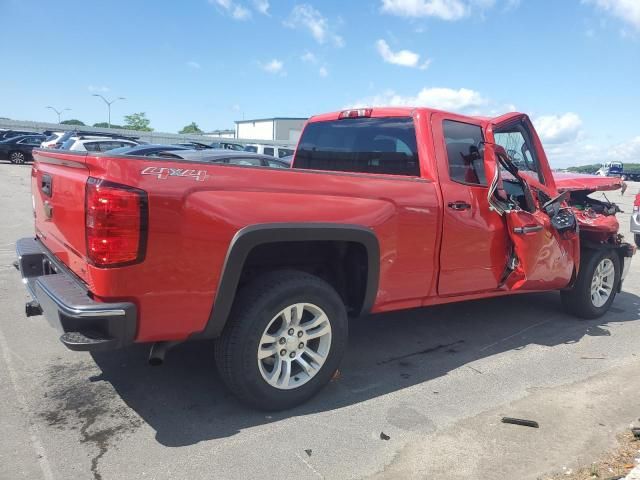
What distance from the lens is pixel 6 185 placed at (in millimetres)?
16438

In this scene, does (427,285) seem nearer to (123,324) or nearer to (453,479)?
(453,479)

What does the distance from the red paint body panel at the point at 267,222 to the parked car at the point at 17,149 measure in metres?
26.3

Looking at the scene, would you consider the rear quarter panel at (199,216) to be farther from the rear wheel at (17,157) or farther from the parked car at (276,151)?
the rear wheel at (17,157)

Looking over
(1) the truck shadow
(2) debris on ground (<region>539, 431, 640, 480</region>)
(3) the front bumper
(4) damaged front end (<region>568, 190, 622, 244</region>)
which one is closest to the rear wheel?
(1) the truck shadow

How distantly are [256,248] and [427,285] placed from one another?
4.66ft

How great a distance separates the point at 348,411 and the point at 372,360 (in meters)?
0.90

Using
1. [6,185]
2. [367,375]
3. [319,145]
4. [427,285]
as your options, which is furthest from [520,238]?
[6,185]

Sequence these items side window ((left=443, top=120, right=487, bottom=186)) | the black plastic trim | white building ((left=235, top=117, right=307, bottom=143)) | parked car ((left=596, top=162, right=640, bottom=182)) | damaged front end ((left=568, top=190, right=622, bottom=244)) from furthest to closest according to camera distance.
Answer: white building ((left=235, top=117, right=307, bottom=143))
parked car ((left=596, top=162, right=640, bottom=182))
damaged front end ((left=568, top=190, right=622, bottom=244))
side window ((left=443, top=120, right=487, bottom=186))
the black plastic trim

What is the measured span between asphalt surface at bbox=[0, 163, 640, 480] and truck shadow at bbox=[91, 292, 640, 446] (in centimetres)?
2

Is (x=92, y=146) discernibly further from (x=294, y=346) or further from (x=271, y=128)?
(x=271, y=128)

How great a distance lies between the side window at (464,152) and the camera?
13.6 ft

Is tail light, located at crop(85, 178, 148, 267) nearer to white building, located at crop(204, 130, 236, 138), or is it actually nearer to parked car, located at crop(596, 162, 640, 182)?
parked car, located at crop(596, 162, 640, 182)

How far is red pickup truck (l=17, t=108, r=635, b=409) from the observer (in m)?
2.62

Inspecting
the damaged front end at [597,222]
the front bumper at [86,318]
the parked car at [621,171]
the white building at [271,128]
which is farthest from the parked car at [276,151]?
the white building at [271,128]
